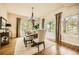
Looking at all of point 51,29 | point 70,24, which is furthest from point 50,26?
point 70,24

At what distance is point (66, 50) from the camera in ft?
7.83

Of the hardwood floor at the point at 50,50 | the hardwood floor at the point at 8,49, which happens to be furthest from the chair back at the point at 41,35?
the hardwood floor at the point at 8,49

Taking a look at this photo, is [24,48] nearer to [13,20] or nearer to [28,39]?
[28,39]

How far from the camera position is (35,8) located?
7.82 ft

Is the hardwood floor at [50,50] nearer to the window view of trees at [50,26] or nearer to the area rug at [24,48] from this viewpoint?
the area rug at [24,48]

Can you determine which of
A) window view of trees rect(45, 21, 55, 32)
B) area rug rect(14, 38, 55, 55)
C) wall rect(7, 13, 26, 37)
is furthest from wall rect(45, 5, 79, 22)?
wall rect(7, 13, 26, 37)

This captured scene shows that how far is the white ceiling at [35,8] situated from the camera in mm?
2357

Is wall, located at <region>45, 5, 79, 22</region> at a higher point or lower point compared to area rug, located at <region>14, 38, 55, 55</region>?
higher

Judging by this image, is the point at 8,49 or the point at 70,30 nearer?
the point at 8,49

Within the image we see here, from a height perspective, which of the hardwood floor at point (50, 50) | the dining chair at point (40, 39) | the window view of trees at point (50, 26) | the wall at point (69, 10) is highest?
the wall at point (69, 10)

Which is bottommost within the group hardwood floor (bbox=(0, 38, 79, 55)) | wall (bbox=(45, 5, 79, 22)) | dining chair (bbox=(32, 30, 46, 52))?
hardwood floor (bbox=(0, 38, 79, 55))

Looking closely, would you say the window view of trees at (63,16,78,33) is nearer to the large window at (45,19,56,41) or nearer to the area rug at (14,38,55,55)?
the large window at (45,19,56,41)

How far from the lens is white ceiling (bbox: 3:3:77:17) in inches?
92.8

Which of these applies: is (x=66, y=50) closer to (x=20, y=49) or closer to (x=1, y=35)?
(x=20, y=49)
